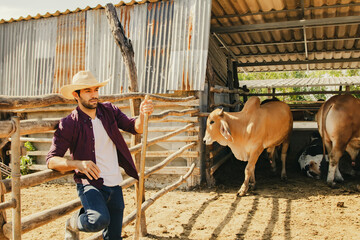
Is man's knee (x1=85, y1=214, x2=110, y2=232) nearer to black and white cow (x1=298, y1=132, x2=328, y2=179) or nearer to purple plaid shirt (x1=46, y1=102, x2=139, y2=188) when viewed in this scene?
purple plaid shirt (x1=46, y1=102, x2=139, y2=188)

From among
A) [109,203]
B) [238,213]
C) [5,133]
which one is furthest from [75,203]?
[238,213]

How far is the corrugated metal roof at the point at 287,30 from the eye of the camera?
717 centimetres

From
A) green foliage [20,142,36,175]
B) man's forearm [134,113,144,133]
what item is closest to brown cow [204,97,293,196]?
man's forearm [134,113,144,133]

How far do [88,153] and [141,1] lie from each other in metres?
5.33

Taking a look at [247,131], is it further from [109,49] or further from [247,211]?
[109,49]

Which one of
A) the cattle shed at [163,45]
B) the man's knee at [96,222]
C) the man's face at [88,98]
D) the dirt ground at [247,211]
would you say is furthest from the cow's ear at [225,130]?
the man's knee at [96,222]

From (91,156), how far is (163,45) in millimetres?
4841

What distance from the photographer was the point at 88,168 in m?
2.26

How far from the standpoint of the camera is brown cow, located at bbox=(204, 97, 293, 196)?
6.18 metres

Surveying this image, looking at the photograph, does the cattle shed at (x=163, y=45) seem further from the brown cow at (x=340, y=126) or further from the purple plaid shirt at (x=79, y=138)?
the purple plaid shirt at (x=79, y=138)

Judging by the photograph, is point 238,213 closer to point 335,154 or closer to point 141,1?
point 335,154

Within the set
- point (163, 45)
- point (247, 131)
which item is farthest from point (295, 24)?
point (163, 45)

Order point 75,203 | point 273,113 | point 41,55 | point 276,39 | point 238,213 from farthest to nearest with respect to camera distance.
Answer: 1. point 276,39
2. point 41,55
3. point 273,113
4. point 238,213
5. point 75,203

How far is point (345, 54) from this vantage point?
1072 cm
